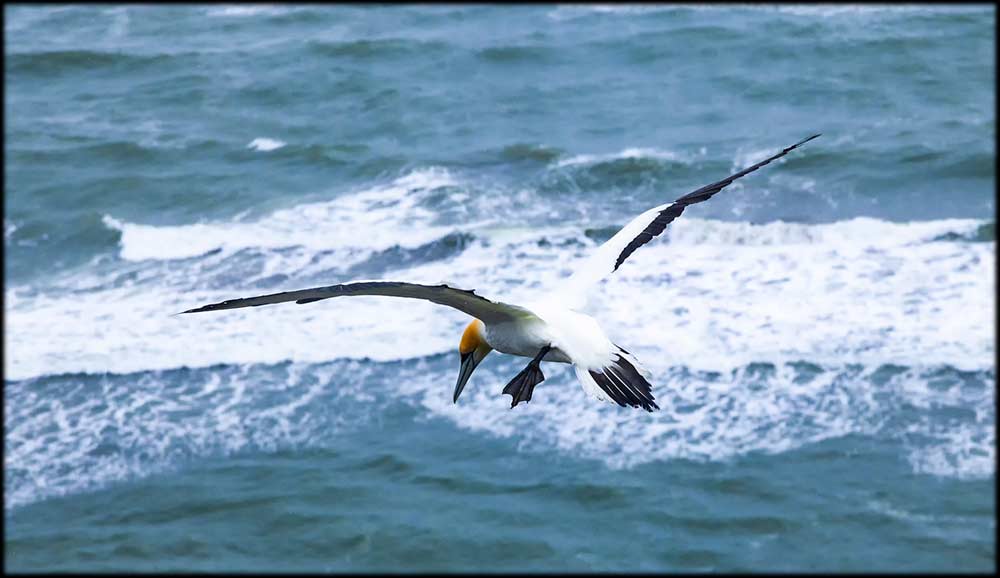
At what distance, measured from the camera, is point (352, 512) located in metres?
15.0

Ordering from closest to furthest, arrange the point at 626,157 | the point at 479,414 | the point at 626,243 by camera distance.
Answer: the point at 626,243, the point at 479,414, the point at 626,157

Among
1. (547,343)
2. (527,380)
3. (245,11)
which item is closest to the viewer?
(547,343)

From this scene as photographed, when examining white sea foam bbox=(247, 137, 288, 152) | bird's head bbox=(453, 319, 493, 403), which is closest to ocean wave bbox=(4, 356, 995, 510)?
bird's head bbox=(453, 319, 493, 403)

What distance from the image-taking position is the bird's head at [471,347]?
9109 millimetres

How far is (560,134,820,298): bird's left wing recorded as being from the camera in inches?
386

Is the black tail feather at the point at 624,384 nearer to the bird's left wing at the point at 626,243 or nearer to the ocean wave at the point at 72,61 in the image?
the bird's left wing at the point at 626,243

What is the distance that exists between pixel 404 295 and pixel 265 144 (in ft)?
67.7

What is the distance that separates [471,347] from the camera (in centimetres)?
923

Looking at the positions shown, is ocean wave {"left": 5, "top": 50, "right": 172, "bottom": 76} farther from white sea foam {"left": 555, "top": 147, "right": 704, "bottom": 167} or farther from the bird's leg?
the bird's leg

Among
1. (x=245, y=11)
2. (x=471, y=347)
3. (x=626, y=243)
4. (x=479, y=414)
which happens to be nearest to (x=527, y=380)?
(x=471, y=347)

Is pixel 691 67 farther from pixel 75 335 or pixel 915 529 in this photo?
pixel 915 529

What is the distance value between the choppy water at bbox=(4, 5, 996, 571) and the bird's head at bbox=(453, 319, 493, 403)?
5278mm

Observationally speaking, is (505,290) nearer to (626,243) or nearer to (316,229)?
(316,229)

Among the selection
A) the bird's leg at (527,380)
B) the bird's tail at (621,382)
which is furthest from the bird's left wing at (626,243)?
the bird's tail at (621,382)
